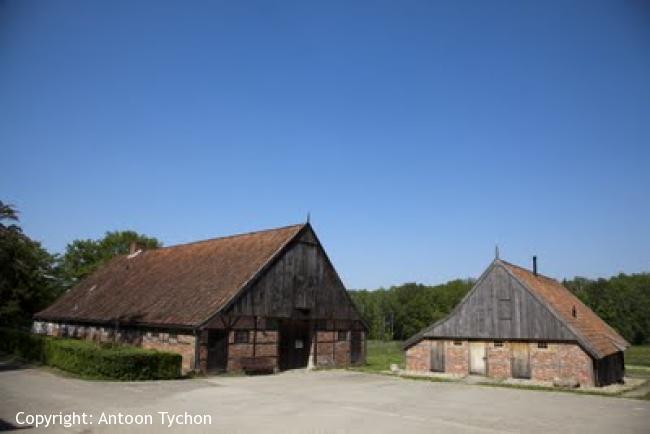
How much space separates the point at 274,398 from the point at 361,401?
308 centimetres

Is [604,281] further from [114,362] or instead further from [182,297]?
[114,362]

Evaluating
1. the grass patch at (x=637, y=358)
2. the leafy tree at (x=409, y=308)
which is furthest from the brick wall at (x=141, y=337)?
the leafy tree at (x=409, y=308)

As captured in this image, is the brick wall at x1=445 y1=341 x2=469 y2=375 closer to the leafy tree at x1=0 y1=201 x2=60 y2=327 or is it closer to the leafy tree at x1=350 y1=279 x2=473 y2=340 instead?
the leafy tree at x1=0 y1=201 x2=60 y2=327

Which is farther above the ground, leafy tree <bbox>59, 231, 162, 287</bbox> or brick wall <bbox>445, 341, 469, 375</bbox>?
leafy tree <bbox>59, 231, 162, 287</bbox>

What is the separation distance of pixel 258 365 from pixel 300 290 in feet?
17.4

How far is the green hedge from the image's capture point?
22156 mm

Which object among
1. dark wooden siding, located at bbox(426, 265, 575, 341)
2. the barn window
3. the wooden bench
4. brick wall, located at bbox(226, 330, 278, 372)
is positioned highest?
dark wooden siding, located at bbox(426, 265, 575, 341)

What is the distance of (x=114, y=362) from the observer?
72.5 ft

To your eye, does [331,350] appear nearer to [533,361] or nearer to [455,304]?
[533,361]

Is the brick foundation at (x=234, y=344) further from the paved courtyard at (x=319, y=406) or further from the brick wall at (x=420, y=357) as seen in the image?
the brick wall at (x=420, y=357)

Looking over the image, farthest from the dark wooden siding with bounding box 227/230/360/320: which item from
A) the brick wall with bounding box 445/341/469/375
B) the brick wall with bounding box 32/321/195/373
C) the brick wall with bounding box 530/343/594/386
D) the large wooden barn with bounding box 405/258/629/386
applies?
the brick wall with bounding box 530/343/594/386

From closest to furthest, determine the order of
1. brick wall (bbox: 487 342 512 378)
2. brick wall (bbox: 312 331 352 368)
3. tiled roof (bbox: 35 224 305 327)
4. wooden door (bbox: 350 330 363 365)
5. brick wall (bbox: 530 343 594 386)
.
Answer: brick wall (bbox: 530 343 594 386), brick wall (bbox: 487 342 512 378), tiled roof (bbox: 35 224 305 327), brick wall (bbox: 312 331 352 368), wooden door (bbox: 350 330 363 365)

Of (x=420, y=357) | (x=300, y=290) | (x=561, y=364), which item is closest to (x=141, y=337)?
(x=300, y=290)

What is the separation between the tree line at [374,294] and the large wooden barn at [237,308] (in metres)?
6.07
